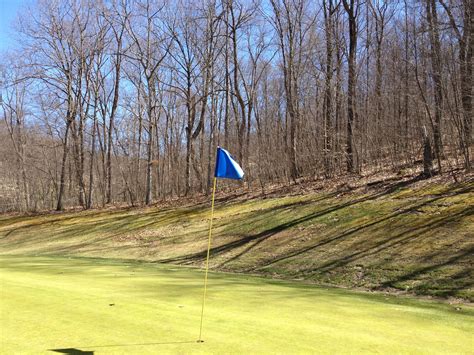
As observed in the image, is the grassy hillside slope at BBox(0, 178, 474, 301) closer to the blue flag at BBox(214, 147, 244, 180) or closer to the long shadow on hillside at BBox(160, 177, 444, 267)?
the long shadow on hillside at BBox(160, 177, 444, 267)

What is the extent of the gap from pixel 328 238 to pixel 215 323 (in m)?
10.6

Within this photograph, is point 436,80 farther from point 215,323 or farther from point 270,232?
point 215,323

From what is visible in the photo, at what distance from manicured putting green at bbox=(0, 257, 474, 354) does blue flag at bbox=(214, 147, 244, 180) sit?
1.93m

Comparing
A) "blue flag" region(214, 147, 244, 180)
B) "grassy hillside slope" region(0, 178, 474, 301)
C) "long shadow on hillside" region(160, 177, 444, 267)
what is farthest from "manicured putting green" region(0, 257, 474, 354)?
"long shadow on hillside" region(160, 177, 444, 267)

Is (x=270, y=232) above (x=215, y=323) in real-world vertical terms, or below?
above

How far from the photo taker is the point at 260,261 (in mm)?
15562

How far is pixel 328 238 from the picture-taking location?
1566cm

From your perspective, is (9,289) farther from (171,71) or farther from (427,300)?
(171,71)

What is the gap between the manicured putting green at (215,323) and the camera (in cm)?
458

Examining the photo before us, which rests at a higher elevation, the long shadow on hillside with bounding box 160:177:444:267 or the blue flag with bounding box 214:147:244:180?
the blue flag with bounding box 214:147:244:180

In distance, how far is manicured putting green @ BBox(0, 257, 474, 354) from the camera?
458cm

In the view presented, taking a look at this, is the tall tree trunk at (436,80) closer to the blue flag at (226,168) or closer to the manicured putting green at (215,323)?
the manicured putting green at (215,323)

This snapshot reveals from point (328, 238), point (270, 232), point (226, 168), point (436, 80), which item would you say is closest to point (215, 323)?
point (226, 168)

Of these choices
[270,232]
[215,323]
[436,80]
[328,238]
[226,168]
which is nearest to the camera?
[215,323]
